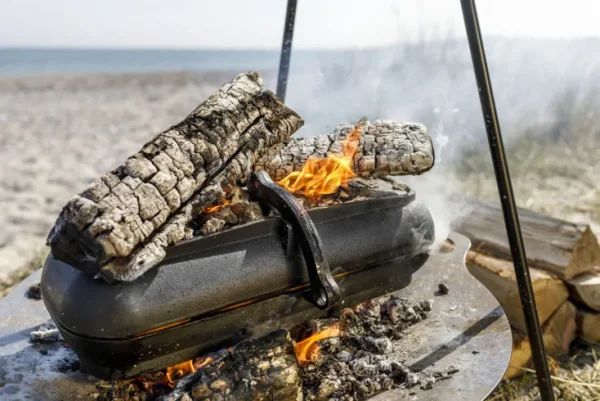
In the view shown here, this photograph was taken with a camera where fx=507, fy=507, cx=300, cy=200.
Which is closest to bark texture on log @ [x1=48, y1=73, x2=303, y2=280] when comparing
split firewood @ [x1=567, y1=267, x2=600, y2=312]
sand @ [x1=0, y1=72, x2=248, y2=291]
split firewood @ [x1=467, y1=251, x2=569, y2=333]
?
split firewood @ [x1=467, y1=251, x2=569, y2=333]

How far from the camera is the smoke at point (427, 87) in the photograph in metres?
3.29

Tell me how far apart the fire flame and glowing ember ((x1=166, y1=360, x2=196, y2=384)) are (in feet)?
2.23

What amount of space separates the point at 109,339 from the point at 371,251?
90cm

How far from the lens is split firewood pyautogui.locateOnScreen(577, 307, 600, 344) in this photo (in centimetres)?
283

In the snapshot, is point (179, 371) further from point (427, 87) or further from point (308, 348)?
point (427, 87)

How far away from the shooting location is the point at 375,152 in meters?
1.89

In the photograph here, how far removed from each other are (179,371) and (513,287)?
1748 mm

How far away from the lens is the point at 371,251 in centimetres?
179

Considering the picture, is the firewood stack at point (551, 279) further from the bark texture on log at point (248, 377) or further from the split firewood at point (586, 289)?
the bark texture on log at point (248, 377)

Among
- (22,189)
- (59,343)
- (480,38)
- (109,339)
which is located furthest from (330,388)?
(22,189)

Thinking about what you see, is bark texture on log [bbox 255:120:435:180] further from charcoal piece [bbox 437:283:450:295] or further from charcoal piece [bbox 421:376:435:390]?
charcoal piece [bbox 421:376:435:390]

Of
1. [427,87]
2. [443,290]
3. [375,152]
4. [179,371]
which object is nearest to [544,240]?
[443,290]

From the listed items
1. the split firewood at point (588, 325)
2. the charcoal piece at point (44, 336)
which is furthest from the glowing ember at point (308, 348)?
the split firewood at point (588, 325)

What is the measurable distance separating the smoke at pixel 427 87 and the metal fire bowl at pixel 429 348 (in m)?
0.47
